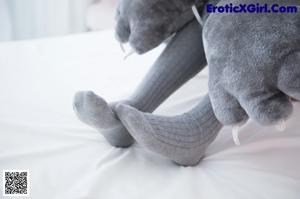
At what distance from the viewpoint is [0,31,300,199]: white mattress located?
1.81 feet

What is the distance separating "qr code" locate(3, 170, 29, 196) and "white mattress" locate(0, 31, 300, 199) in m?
0.01

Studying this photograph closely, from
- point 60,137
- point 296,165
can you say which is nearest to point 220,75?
point 296,165

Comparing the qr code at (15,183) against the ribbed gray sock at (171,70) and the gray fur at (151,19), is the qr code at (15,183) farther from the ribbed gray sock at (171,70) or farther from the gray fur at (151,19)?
the gray fur at (151,19)

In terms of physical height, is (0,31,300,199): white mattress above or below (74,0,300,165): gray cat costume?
below

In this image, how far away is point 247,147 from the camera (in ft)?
2.16

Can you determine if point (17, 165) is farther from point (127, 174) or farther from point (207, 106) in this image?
point (207, 106)

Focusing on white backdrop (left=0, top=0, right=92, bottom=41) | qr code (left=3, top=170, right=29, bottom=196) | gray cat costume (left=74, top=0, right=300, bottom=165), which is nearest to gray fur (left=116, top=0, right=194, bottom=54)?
gray cat costume (left=74, top=0, right=300, bottom=165)

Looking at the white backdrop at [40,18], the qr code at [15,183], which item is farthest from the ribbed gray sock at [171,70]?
the white backdrop at [40,18]

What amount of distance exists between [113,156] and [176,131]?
13 cm

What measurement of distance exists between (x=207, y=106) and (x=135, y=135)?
139mm

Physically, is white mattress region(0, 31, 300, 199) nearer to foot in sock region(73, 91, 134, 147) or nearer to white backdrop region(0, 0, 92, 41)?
foot in sock region(73, 91, 134, 147)

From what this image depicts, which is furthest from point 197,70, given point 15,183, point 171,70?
point 15,183

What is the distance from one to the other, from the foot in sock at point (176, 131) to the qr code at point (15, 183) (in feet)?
0.58

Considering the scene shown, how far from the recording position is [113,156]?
0.64 metres
